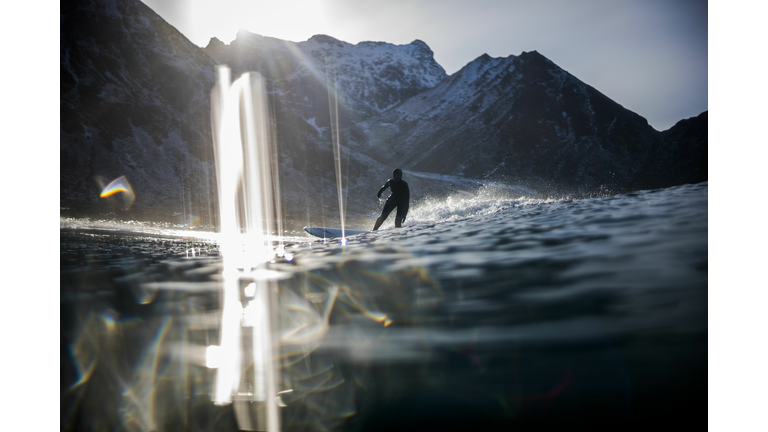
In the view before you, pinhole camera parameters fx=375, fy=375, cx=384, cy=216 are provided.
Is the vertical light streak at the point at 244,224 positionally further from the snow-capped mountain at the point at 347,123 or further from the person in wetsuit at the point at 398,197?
the person in wetsuit at the point at 398,197

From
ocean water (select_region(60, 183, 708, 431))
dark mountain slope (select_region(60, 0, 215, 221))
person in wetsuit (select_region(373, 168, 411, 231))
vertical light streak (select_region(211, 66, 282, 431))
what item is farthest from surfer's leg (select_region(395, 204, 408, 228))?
dark mountain slope (select_region(60, 0, 215, 221))

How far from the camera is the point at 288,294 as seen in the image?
2.50 meters

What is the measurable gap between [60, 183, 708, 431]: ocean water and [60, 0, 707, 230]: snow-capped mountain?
1.25 metres

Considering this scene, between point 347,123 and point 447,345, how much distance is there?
246 ft

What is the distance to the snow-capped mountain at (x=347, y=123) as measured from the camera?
21.5 metres

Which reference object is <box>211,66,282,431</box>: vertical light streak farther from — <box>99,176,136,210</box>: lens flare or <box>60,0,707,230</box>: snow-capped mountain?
<box>99,176,136,210</box>: lens flare

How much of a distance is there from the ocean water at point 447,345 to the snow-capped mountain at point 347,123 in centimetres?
125

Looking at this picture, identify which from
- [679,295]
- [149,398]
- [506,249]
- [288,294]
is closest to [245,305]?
[288,294]

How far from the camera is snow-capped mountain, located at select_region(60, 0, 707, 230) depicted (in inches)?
848

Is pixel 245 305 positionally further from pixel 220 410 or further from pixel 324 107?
pixel 324 107

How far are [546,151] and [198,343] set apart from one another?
62.3 metres

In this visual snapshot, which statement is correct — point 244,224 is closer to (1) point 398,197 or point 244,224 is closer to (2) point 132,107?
(1) point 398,197

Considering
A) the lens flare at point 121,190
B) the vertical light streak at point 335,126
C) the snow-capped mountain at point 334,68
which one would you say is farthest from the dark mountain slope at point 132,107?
the snow-capped mountain at point 334,68

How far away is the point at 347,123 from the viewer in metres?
74.1
